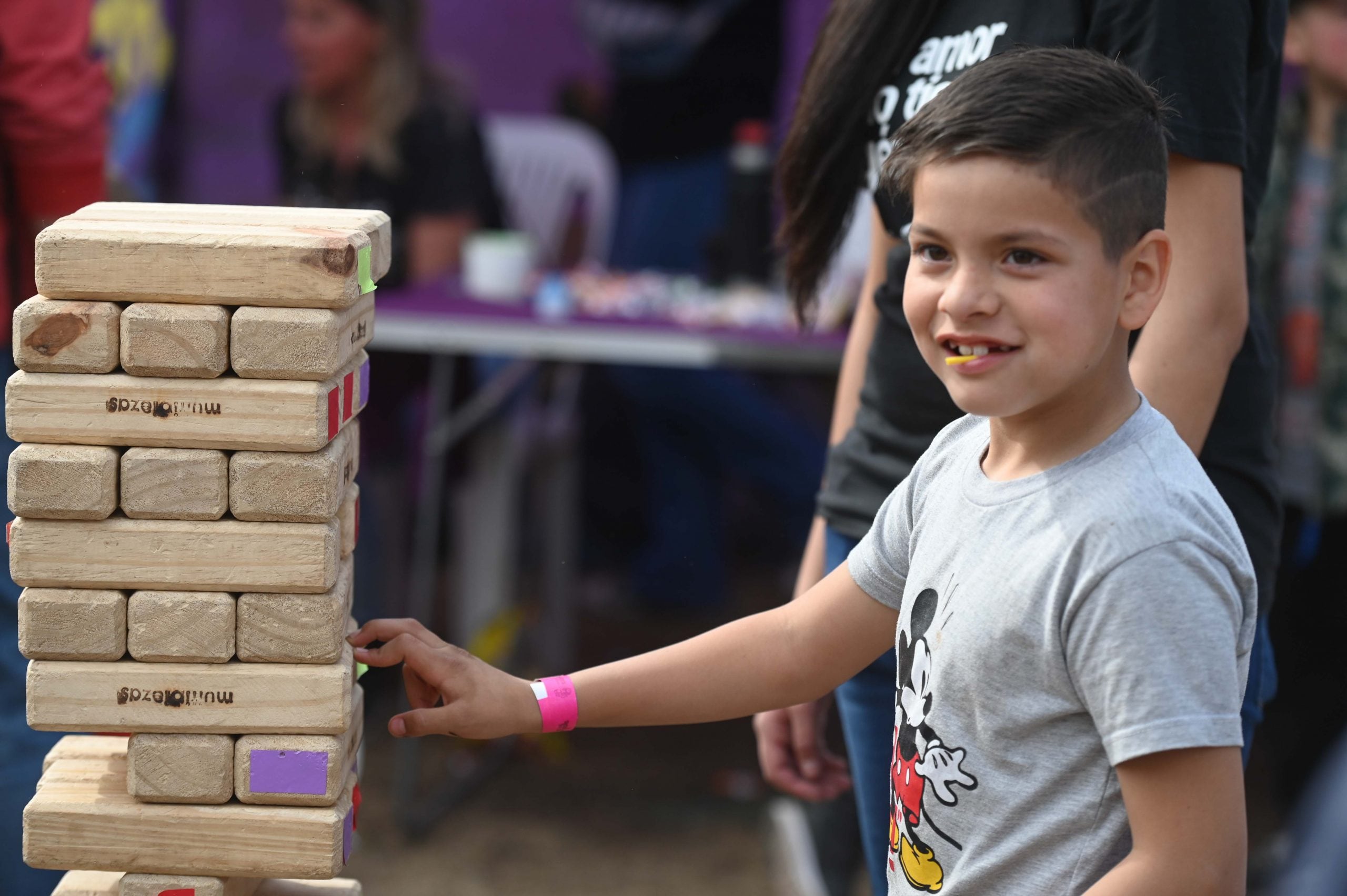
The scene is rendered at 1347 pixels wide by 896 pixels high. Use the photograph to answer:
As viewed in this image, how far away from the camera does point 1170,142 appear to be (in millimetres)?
1382

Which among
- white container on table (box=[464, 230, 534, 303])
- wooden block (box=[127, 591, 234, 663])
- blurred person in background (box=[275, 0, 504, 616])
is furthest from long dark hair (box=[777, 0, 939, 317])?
blurred person in background (box=[275, 0, 504, 616])

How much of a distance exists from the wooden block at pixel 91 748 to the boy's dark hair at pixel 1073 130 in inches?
41.6

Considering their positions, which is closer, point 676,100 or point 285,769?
point 285,769

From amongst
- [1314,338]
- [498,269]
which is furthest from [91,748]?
[1314,338]

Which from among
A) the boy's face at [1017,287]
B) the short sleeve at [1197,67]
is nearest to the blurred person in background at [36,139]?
the boy's face at [1017,287]

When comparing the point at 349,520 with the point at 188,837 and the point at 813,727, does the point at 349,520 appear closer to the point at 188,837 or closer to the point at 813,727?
the point at 188,837

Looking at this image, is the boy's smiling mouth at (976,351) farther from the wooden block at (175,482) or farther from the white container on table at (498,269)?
the white container on table at (498,269)

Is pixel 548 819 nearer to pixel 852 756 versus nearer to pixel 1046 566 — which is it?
pixel 852 756

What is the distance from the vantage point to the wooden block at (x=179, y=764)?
1.44m

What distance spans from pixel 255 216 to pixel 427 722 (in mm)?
545

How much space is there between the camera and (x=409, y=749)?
3809 millimetres

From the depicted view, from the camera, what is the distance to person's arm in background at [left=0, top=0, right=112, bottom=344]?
2205 millimetres

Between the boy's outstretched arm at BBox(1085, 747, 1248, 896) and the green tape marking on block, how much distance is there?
2.75ft

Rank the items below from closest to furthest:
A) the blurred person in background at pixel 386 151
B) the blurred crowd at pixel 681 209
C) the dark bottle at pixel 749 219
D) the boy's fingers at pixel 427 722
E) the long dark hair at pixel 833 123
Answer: the boy's fingers at pixel 427 722
the long dark hair at pixel 833 123
the blurred crowd at pixel 681 209
the dark bottle at pixel 749 219
the blurred person in background at pixel 386 151
